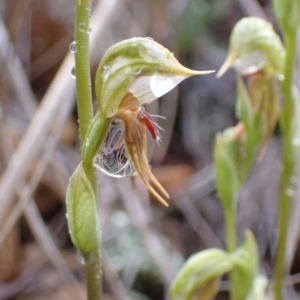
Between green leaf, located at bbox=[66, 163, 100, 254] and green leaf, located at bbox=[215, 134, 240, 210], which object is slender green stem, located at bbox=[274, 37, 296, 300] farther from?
green leaf, located at bbox=[66, 163, 100, 254]

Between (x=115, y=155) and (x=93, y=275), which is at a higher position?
(x=115, y=155)

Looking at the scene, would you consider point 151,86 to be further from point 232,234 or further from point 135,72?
point 232,234

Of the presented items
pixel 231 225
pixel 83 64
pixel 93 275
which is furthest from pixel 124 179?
pixel 83 64

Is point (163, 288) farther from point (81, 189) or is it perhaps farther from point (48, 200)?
point (81, 189)

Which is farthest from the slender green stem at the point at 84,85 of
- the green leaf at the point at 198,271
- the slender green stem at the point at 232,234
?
the slender green stem at the point at 232,234

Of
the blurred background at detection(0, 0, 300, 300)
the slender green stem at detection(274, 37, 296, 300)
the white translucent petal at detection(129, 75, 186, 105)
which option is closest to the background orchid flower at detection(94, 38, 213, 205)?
the white translucent petal at detection(129, 75, 186, 105)

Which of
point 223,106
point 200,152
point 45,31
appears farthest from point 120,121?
point 45,31
